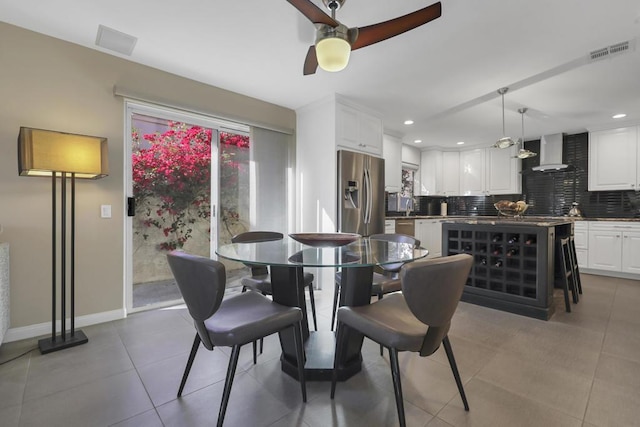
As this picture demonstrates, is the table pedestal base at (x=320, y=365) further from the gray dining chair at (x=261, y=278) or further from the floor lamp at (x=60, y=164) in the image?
the floor lamp at (x=60, y=164)

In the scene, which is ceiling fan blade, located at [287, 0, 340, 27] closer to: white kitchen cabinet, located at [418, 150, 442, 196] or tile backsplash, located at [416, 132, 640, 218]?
white kitchen cabinet, located at [418, 150, 442, 196]

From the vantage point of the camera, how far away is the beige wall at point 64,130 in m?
2.20

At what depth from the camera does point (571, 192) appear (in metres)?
5.17

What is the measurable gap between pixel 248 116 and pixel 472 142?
442 centimetres

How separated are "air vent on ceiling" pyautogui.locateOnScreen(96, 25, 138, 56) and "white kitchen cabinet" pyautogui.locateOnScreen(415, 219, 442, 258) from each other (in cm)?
471

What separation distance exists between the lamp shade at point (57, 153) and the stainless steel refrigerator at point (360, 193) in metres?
2.36

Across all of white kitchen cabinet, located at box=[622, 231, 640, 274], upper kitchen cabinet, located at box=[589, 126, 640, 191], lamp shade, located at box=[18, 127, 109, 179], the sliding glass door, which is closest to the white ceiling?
the sliding glass door

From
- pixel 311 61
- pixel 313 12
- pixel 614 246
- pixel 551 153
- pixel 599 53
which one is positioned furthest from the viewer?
pixel 551 153

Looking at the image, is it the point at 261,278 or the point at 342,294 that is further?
the point at 261,278

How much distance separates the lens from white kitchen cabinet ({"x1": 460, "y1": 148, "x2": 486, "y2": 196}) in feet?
19.5

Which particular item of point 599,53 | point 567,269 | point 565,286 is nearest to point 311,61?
point 599,53

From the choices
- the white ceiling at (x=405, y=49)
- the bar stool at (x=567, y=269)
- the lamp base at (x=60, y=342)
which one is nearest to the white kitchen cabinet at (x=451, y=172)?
the white ceiling at (x=405, y=49)

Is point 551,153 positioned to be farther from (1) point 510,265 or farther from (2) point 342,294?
(2) point 342,294

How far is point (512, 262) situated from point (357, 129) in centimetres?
232
